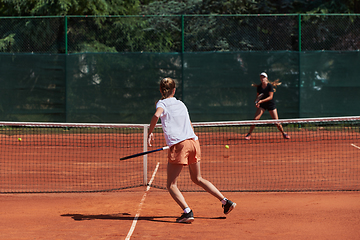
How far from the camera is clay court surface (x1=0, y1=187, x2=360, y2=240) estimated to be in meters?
5.14

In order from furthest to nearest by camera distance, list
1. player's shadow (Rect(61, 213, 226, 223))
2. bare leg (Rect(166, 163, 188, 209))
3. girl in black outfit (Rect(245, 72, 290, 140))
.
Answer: girl in black outfit (Rect(245, 72, 290, 140))
player's shadow (Rect(61, 213, 226, 223))
bare leg (Rect(166, 163, 188, 209))

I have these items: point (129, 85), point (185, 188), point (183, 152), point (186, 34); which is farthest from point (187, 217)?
point (186, 34)

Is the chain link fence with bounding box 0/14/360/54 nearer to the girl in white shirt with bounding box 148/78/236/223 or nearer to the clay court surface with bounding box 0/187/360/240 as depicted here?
the clay court surface with bounding box 0/187/360/240

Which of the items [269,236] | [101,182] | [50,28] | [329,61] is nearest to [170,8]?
[50,28]

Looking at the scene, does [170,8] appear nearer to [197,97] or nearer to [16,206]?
[197,97]

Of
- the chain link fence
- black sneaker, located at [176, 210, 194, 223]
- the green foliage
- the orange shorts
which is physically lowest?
black sneaker, located at [176, 210, 194, 223]

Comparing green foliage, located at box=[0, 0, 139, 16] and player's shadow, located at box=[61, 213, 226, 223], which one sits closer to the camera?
player's shadow, located at box=[61, 213, 226, 223]

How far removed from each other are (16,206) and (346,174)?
546 centimetres

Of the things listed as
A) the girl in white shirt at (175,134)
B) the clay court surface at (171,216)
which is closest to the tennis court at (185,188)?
the clay court surface at (171,216)

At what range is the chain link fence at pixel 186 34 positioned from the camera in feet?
48.1

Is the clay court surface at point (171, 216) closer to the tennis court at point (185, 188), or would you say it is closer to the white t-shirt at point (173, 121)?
the tennis court at point (185, 188)

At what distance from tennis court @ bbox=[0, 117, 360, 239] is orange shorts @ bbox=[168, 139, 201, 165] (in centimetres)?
75

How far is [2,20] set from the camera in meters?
14.7

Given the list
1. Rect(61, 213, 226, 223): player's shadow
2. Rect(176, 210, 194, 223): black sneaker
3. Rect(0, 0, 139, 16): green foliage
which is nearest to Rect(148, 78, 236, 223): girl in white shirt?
Rect(176, 210, 194, 223): black sneaker
